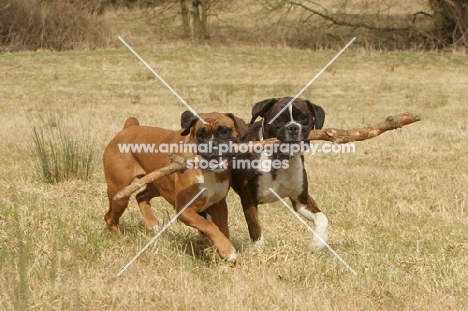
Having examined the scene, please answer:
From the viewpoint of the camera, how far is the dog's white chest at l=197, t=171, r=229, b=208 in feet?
20.9

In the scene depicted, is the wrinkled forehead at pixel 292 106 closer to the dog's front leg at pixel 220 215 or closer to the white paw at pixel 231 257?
the dog's front leg at pixel 220 215

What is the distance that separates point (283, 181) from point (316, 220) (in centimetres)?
46

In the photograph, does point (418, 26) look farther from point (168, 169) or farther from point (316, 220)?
point (168, 169)

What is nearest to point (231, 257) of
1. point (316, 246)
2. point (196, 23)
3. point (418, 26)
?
point (316, 246)

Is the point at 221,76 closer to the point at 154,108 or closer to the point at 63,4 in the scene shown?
the point at 154,108

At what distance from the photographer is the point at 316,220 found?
7164 mm

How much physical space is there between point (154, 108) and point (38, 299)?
1368 cm

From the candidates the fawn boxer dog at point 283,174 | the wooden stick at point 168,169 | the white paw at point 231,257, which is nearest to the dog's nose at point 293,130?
the fawn boxer dog at point 283,174

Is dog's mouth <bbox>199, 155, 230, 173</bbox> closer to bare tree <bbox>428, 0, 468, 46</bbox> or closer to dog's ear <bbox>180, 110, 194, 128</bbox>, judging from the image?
dog's ear <bbox>180, 110, 194, 128</bbox>

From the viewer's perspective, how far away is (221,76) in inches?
993

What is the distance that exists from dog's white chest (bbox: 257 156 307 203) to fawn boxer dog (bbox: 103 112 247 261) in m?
0.58

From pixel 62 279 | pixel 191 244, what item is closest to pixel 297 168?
pixel 191 244

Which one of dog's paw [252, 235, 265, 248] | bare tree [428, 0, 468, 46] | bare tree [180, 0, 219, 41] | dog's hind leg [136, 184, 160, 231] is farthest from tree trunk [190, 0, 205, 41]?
dog's paw [252, 235, 265, 248]

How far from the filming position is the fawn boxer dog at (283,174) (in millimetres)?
6984
